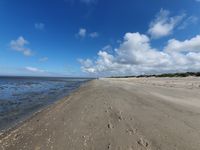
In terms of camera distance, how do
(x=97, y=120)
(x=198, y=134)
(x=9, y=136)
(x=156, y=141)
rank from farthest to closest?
1. (x=97, y=120)
2. (x=9, y=136)
3. (x=198, y=134)
4. (x=156, y=141)

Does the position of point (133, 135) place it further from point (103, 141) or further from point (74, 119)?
point (74, 119)

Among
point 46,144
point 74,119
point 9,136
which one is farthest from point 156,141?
point 9,136

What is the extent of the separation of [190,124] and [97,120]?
4.18 meters

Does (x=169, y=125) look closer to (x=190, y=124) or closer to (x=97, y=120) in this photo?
(x=190, y=124)

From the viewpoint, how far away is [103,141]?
534 cm

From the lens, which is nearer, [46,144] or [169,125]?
[46,144]

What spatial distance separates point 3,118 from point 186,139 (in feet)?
32.1

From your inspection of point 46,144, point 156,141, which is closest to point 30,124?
point 46,144

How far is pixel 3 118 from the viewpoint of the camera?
9359 millimetres

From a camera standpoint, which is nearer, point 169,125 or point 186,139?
point 186,139

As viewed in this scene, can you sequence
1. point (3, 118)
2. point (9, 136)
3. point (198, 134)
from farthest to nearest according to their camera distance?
point (3, 118), point (9, 136), point (198, 134)

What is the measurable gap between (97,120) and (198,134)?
4310 millimetres

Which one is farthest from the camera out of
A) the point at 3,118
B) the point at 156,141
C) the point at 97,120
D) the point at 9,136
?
the point at 3,118

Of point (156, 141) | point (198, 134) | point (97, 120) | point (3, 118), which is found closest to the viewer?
point (156, 141)
